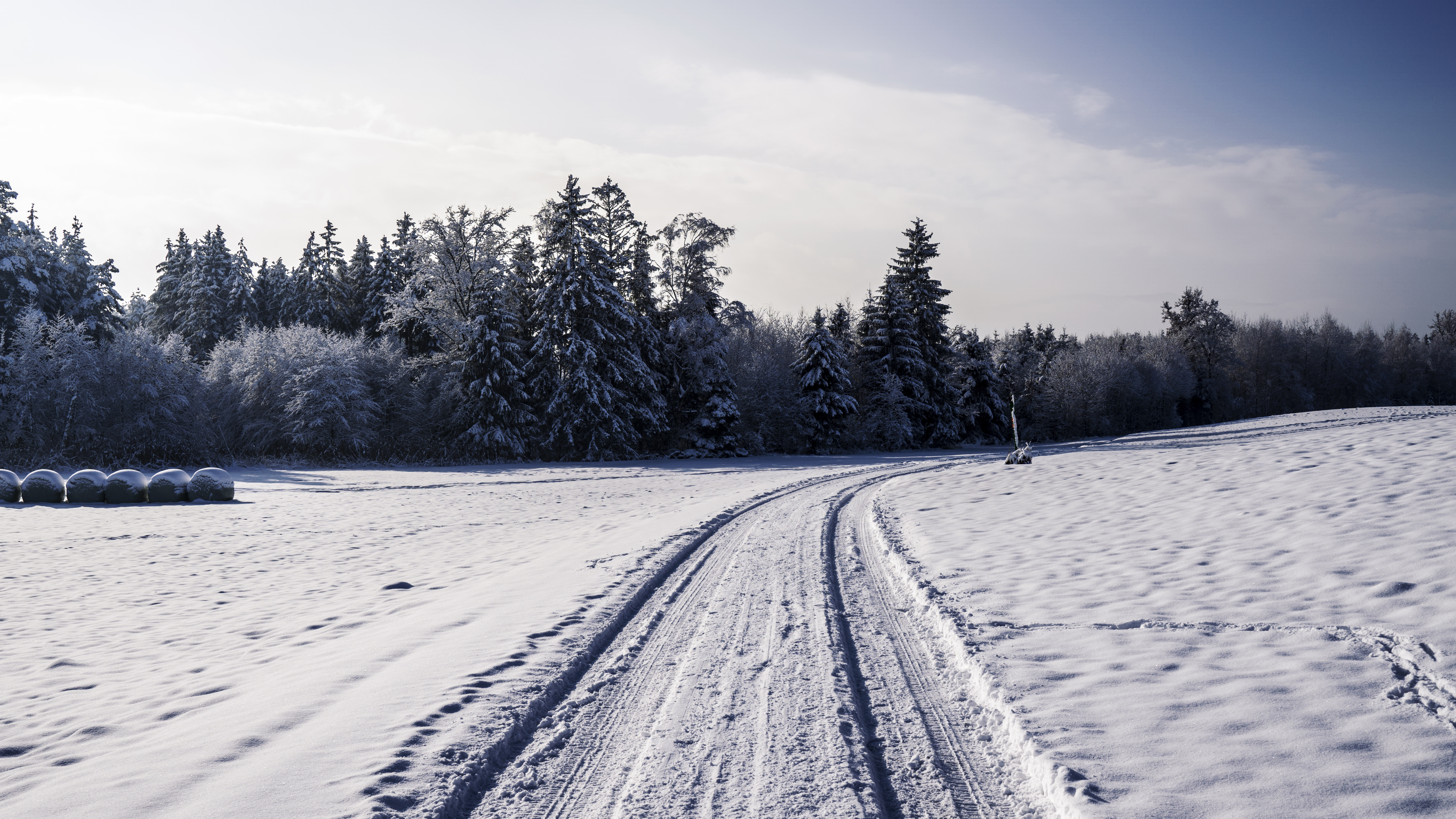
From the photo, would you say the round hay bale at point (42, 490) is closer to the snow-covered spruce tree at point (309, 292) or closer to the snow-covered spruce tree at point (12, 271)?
the snow-covered spruce tree at point (12, 271)

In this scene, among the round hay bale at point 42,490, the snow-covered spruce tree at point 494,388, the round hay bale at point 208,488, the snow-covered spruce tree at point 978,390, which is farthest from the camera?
the snow-covered spruce tree at point 978,390

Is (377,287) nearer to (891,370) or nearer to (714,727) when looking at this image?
(891,370)

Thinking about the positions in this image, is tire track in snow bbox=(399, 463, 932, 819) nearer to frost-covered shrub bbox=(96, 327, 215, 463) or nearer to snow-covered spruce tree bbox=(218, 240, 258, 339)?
frost-covered shrub bbox=(96, 327, 215, 463)

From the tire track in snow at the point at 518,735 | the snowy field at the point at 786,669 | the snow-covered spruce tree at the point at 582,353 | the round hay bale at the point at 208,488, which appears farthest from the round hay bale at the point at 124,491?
the tire track in snow at the point at 518,735

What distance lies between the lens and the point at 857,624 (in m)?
6.57

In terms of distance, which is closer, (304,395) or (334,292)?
(304,395)

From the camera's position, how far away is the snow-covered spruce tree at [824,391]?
1607 inches

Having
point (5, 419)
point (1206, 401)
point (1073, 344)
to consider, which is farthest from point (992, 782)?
point (1073, 344)

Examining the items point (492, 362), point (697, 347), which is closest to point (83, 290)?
point (492, 362)

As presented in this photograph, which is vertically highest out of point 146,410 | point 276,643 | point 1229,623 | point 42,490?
point 146,410

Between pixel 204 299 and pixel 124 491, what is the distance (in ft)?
130

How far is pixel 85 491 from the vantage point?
20.5 m

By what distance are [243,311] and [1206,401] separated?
82509mm

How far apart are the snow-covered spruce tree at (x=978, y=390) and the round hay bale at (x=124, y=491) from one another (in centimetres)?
4332
